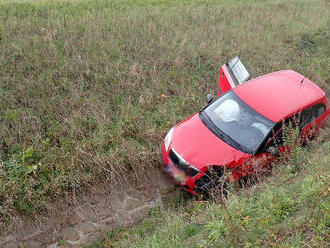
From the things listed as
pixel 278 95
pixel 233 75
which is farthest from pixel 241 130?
pixel 233 75

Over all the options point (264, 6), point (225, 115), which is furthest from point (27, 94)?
point (264, 6)

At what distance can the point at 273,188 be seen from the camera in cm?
445

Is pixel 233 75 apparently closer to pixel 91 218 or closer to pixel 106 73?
pixel 106 73

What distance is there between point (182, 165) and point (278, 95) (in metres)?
2.33

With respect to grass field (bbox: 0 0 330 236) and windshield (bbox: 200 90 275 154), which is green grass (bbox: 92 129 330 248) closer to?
windshield (bbox: 200 90 275 154)

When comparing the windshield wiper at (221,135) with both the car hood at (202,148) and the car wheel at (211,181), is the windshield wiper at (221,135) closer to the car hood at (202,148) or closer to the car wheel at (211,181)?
the car hood at (202,148)

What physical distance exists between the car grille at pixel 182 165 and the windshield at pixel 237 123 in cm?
80

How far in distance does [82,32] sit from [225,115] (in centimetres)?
521

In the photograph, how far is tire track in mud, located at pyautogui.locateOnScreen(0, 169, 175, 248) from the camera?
17.4ft

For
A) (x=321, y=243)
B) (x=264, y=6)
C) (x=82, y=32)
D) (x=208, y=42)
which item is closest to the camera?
(x=321, y=243)

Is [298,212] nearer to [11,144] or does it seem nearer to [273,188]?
[273,188]

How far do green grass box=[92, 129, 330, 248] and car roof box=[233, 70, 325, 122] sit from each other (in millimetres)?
1062

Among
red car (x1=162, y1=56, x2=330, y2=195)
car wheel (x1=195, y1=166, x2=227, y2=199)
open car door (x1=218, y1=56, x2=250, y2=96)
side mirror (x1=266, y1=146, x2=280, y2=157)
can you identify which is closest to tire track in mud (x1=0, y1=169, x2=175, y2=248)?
red car (x1=162, y1=56, x2=330, y2=195)

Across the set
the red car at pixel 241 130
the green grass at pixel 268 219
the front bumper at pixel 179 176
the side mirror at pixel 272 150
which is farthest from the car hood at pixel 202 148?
the green grass at pixel 268 219
